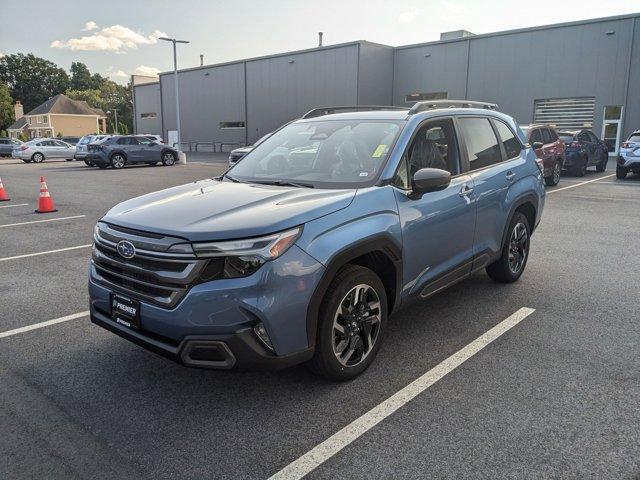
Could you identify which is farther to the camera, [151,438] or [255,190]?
[255,190]

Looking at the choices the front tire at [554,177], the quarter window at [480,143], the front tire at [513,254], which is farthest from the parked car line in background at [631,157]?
the quarter window at [480,143]

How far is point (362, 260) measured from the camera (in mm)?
3688

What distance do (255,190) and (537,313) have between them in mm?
2873

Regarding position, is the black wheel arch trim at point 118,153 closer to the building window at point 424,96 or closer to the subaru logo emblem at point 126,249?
the building window at point 424,96

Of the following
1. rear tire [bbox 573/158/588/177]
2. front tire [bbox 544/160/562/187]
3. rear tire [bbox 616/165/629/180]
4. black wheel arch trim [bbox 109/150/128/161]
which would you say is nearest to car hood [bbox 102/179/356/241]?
front tire [bbox 544/160/562/187]

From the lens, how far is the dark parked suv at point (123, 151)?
991 inches

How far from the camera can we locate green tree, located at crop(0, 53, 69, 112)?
118 m

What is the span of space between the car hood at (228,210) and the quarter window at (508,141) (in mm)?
2604

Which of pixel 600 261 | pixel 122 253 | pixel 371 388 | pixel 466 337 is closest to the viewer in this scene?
pixel 122 253

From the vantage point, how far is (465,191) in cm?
449

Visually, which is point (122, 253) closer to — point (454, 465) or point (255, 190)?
point (255, 190)

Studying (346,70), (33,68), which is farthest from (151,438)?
(33,68)

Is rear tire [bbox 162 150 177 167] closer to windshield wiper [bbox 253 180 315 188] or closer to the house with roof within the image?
windshield wiper [bbox 253 180 315 188]

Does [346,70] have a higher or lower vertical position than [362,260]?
higher
